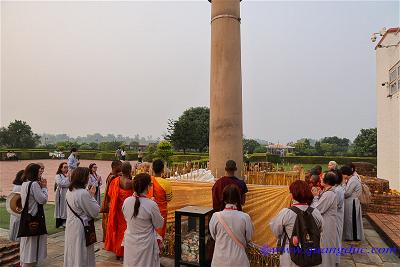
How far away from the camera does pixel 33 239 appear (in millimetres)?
4504

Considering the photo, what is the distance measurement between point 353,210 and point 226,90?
391 centimetres

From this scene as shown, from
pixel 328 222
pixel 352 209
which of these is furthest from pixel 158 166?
pixel 352 209

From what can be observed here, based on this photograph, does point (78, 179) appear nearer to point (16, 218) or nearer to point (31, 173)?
point (31, 173)

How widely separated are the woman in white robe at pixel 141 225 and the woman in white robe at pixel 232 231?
2.63ft

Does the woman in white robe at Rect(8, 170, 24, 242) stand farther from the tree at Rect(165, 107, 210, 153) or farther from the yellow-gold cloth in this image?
the tree at Rect(165, 107, 210, 153)

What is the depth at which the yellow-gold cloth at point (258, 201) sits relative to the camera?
4855 mm

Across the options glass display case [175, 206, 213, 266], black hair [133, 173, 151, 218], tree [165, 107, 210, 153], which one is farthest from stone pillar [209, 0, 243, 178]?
tree [165, 107, 210, 153]

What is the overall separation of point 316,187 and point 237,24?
11.8 ft

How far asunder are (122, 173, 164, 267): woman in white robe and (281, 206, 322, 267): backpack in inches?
60.0

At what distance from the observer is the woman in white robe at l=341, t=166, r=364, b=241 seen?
616 cm

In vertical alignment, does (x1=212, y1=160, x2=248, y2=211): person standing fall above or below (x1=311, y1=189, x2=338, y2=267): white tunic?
above

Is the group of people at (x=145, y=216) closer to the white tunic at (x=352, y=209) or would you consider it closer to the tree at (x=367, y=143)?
the white tunic at (x=352, y=209)

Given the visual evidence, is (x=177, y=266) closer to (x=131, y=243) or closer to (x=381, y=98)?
(x=131, y=243)

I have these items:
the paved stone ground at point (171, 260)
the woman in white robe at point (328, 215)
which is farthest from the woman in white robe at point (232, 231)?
the paved stone ground at point (171, 260)
